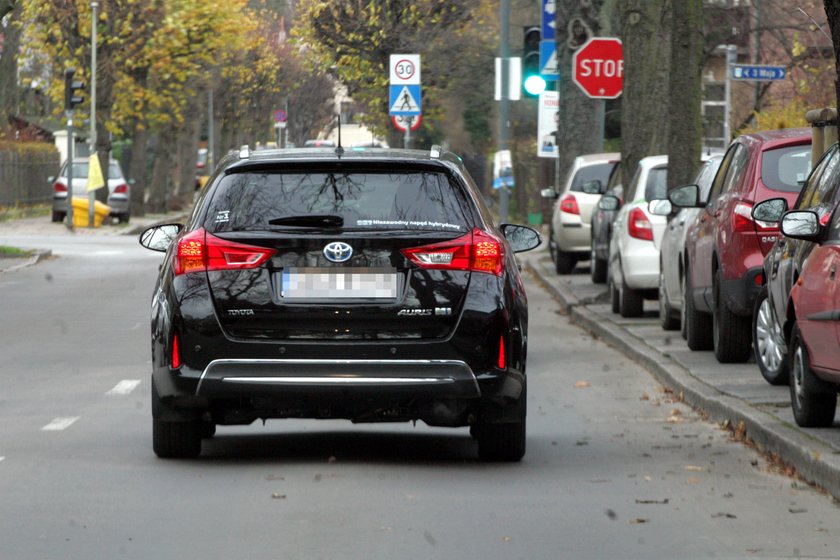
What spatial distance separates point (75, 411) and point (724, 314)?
4709mm

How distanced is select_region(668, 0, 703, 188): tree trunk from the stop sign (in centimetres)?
399

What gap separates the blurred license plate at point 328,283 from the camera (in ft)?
27.6

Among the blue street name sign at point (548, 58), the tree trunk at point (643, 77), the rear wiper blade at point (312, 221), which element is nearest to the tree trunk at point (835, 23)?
the rear wiper blade at point (312, 221)

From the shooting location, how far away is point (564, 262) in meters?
26.1

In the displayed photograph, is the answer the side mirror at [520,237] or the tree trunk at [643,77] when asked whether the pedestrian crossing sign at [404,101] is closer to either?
the tree trunk at [643,77]

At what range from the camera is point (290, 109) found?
333ft

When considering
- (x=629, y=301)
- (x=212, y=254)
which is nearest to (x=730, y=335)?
(x=629, y=301)

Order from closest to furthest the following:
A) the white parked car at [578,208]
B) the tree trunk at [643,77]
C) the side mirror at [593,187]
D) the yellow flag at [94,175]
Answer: the tree trunk at [643,77] < the side mirror at [593,187] < the white parked car at [578,208] < the yellow flag at [94,175]

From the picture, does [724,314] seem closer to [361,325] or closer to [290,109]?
[361,325]

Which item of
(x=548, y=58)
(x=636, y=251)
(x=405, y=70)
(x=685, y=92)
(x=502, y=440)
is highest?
(x=548, y=58)

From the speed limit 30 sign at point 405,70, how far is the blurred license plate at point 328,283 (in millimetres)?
22764

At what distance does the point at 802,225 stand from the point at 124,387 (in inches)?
210

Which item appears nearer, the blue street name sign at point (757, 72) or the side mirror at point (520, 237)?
the side mirror at point (520, 237)

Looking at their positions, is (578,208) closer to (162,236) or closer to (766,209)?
(766,209)
